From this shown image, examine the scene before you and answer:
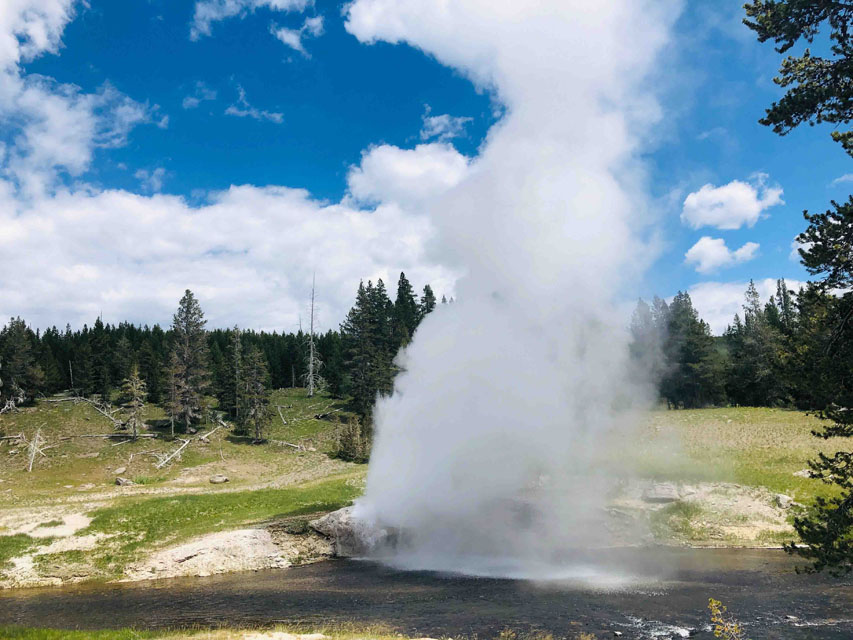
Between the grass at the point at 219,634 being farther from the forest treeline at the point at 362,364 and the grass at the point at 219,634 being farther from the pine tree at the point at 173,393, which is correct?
the pine tree at the point at 173,393

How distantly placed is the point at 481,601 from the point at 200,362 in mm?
64378

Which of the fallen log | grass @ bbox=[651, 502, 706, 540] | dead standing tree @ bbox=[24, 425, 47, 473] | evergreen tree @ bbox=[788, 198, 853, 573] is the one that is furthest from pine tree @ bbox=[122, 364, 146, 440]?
evergreen tree @ bbox=[788, 198, 853, 573]

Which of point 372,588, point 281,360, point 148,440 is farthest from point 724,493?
point 281,360

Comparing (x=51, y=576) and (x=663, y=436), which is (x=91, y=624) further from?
(x=663, y=436)

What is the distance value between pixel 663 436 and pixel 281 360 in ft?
298

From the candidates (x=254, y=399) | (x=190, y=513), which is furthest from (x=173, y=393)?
(x=190, y=513)

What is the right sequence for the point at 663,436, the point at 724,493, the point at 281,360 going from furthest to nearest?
1. the point at 281,360
2. the point at 663,436
3. the point at 724,493

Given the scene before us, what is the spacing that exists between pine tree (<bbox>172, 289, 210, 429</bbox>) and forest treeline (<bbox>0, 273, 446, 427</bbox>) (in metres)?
0.13

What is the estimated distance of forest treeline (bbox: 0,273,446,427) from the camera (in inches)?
2881

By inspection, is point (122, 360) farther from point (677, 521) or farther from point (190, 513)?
point (677, 521)

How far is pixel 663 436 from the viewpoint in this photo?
48344mm

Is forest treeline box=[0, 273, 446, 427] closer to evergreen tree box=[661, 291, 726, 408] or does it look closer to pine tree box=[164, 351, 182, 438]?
pine tree box=[164, 351, 182, 438]

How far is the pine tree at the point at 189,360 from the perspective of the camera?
71875mm

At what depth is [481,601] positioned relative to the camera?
1994cm
